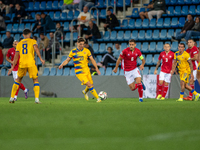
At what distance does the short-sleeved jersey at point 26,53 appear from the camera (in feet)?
30.8

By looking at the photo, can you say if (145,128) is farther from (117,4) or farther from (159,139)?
(117,4)

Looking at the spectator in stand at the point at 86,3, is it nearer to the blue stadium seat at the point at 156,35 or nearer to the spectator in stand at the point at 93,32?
the spectator in stand at the point at 93,32

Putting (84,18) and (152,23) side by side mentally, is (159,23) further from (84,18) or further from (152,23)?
(84,18)

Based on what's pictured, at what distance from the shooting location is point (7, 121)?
543 cm

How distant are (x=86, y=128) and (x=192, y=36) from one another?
13492 millimetres

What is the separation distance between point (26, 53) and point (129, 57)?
11.5 ft

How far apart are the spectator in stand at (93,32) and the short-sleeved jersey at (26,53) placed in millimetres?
9464

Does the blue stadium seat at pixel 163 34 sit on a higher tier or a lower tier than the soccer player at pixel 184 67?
higher

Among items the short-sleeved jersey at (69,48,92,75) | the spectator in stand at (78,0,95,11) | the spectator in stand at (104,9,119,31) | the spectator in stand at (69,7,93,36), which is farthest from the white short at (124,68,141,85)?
the spectator in stand at (78,0,95,11)

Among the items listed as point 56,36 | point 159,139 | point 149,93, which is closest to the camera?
point 159,139

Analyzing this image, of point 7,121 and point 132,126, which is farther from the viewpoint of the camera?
point 7,121

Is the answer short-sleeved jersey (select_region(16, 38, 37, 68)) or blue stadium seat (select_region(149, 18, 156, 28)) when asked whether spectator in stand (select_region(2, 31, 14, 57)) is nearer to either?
blue stadium seat (select_region(149, 18, 156, 28))

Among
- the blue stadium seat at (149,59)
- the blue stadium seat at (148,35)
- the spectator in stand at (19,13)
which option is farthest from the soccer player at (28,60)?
the spectator in stand at (19,13)

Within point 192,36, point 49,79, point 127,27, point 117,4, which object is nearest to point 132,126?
point 49,79
